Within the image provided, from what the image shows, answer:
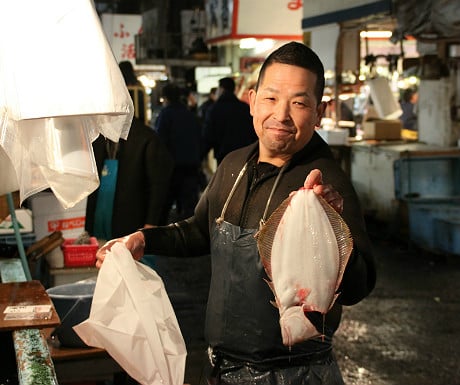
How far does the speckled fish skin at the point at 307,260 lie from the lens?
108 inches

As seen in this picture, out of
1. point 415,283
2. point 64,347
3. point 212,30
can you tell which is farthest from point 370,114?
point 64,347

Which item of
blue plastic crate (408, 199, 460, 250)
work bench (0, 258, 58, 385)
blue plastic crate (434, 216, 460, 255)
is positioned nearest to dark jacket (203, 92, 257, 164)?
blue plastic crate (408, 199, 460, 250)

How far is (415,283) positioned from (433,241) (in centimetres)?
139

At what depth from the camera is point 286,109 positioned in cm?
304

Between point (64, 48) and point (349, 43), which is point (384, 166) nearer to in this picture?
point (349, 43)

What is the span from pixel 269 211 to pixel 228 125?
831 cm

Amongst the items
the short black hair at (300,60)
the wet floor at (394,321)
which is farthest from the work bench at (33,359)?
the wet floor at (394,321)

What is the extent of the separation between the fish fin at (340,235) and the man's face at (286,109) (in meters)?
0.43

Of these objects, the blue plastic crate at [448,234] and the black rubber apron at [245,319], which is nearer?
the black rubber apron at [245,319]

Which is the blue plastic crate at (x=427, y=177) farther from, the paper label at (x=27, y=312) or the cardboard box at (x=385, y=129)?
the paper label at (x=27, y=312)

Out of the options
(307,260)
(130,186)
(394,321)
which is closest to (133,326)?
(307,260)

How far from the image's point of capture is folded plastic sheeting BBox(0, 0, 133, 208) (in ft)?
7.57

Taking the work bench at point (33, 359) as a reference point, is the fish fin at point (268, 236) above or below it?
above

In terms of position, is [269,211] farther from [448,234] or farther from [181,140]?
[181,140]
